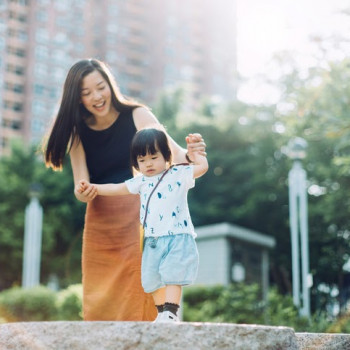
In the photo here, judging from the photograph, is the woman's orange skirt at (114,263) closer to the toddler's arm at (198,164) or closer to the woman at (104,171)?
the woman at (104,171)

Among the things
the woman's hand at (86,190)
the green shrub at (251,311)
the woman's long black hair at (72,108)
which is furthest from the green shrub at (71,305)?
the woman's hand at (86,190)

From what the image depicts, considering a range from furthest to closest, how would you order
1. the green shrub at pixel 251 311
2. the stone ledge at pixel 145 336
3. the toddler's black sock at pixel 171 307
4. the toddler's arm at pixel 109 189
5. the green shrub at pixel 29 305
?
the green shrub at pixel 29 305, the green shrub at pixel 251 311, the toddler's arm at pixel 109 189, the toddler's black sock at pixel 171 307, the stone ledge at pixel 145 336

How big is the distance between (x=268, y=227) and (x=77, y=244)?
7892 millimetres

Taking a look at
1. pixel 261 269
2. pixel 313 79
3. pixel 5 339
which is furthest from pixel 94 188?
pixel 261 269

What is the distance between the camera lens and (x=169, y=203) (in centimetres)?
365

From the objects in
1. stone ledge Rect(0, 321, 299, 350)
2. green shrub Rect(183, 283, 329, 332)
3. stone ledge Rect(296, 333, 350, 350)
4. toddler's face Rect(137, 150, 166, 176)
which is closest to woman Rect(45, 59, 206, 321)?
toddler's face Rect(137, 150, 166, 176)

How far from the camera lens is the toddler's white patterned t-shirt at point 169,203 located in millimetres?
3607

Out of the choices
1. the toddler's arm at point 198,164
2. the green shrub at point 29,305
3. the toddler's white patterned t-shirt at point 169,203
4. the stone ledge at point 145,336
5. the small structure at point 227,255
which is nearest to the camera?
the stone ledge at point 145,336

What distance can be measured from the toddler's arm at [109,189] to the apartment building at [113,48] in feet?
143

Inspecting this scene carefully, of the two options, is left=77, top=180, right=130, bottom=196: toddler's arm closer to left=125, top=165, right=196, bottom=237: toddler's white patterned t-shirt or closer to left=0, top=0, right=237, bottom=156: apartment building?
left=125, top=165, right=196, bottom=237: toddler's white patterned t-shirt

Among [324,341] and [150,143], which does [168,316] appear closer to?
[324,341]

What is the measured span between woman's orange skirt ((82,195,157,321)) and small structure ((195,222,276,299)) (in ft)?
A: 45.1

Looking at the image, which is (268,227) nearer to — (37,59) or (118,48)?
(37,59)

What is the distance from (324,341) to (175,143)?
54.3 inches
